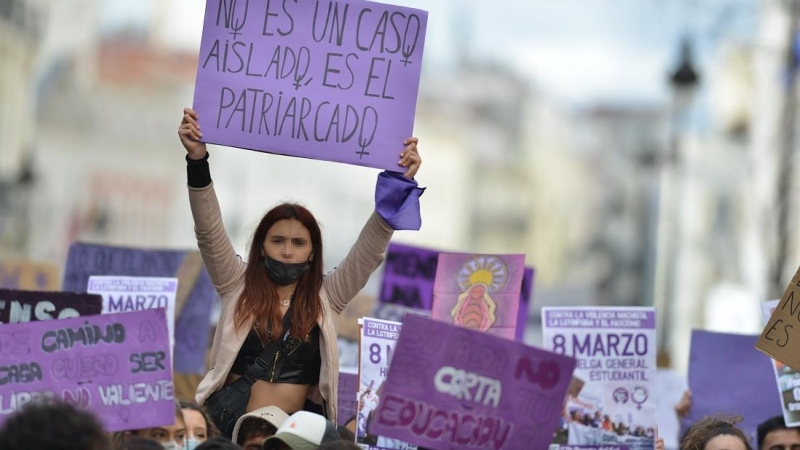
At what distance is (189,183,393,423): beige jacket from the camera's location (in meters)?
7.29

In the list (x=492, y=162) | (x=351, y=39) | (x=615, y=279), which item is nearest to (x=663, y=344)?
(x=351, y=39)

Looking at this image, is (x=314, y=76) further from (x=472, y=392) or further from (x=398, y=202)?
(x=472, y=392)

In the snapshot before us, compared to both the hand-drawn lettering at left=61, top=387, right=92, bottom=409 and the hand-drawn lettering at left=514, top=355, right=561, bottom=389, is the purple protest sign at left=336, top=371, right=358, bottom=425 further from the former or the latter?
the hand-drawn lettering at left=514, top=355, right=561, bottom=389

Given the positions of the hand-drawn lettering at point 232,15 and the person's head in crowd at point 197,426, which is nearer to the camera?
the person's head in crowd at point 197,426

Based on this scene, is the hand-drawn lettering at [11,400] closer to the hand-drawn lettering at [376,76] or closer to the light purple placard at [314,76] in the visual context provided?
the light purple placard at [314,76]

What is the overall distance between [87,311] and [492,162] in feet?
373

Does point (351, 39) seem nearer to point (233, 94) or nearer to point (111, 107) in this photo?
point (233, 94)

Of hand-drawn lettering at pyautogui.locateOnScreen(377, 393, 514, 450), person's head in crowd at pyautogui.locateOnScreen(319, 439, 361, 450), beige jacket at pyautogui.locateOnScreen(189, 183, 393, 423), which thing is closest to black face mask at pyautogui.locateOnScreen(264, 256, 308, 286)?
beige jacket at pyautogui.locateOnScreen(189, 183, 393, 423)

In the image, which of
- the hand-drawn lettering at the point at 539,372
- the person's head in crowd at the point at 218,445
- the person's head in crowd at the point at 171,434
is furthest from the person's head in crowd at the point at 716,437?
the person's head in crowd at the point at 218,445

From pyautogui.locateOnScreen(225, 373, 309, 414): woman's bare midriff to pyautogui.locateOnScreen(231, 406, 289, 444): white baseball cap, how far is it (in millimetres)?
79

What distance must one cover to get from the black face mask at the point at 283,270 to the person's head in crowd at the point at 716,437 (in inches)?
69.3

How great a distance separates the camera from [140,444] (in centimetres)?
643

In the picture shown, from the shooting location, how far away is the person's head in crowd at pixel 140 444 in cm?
641

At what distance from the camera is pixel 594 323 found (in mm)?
10195
